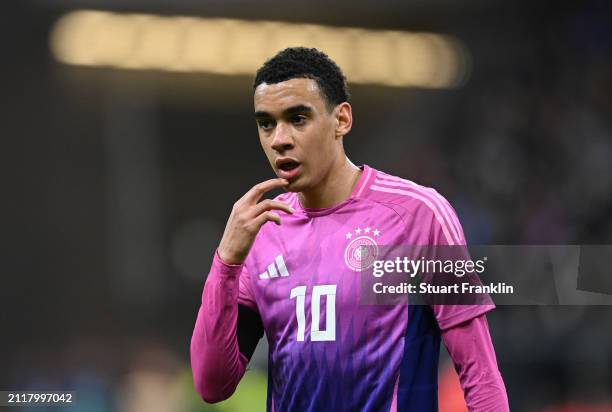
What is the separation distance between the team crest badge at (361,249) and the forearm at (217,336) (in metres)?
0.38

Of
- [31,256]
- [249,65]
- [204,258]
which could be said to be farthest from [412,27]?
[31,256]

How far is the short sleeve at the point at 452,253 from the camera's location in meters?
2.80

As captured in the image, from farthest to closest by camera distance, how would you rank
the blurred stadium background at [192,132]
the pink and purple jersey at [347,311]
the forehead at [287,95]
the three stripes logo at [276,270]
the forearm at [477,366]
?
1. the blurred stadium background at [192,132]
2. the three stripes logo at [276,270]
3. the forehead at [287,95]
4. the pink and purple jersey at [347,311]
5. the forearm at [477,366]

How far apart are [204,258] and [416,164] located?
221cm

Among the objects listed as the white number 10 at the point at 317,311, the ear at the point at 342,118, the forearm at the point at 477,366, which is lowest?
the forearm at the point at 477,366

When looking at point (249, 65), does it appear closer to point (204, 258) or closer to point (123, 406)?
point (204, 258)

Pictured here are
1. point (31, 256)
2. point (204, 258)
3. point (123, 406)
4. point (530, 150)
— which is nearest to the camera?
point (123, 406)

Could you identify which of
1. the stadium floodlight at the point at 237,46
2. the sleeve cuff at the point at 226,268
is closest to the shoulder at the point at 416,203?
the sleeve cuff at the point at 226,268

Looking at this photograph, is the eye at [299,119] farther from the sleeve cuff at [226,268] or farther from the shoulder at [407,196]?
the sleeve cuff at [226,268]

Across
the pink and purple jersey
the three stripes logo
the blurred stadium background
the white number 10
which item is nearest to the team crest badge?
the pink and purple jersey

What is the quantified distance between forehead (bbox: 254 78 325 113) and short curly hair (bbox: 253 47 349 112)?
2 centimetres

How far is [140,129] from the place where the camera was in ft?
32.7

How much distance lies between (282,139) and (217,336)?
660mm

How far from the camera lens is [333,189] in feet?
10.2
